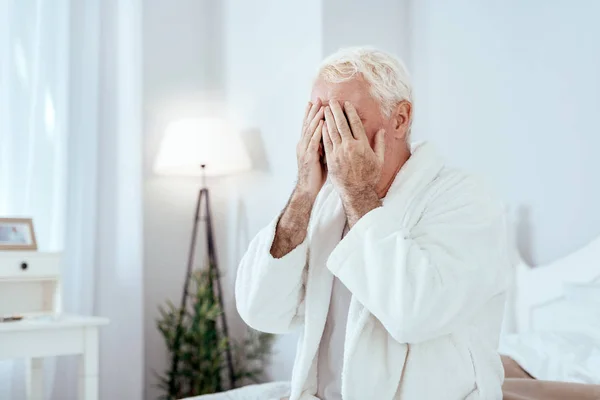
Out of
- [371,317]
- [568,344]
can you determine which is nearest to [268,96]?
[568,344]

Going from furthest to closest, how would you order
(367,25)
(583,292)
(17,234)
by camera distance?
1. (367,25)
2. (17,234)
3. (583,292)

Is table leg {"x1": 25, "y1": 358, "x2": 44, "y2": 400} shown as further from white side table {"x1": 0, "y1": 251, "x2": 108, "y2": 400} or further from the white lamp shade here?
the white lamp shade

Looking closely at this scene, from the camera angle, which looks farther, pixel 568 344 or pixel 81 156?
pixel 81 156

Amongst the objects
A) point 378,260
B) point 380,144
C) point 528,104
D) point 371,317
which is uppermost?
point 528,104

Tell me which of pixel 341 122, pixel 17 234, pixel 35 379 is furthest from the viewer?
pixel 35 379

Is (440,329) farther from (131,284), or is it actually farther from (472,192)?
(131,284)

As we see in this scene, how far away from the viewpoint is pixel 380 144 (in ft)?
4.54

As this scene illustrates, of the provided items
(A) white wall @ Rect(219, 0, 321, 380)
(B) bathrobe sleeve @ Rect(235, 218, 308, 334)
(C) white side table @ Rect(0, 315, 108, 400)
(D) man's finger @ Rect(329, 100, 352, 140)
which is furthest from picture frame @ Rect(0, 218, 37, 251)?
(D) man's finger @ Rect(329, 100, 352, 140)

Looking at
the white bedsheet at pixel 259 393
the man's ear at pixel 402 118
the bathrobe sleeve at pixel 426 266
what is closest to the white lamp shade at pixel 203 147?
the white bedsheet at pixel 259 393

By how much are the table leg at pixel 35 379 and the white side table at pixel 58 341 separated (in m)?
0.35

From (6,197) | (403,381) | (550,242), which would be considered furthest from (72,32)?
(403,381)

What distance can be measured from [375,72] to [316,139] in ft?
0.57

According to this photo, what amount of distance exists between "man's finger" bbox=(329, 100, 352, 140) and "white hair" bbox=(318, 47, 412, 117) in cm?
7

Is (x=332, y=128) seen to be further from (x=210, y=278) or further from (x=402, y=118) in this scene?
(x=210, y=278)
